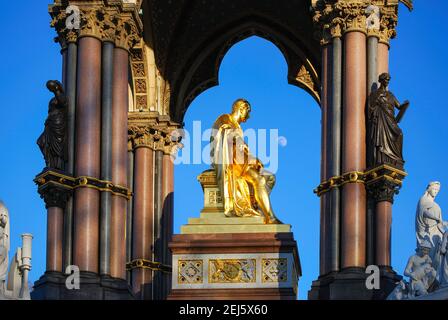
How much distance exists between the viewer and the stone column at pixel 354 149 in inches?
1603

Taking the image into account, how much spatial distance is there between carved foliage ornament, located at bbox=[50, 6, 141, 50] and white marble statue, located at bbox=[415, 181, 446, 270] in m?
9.76

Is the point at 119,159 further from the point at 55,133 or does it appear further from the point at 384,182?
the point at 384,182

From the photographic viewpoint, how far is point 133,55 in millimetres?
50062

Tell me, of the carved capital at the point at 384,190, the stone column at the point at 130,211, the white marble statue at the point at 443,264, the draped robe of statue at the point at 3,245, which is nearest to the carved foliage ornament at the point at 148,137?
the stone column at the point at 130,211

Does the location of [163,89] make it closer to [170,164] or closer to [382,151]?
[170,164]

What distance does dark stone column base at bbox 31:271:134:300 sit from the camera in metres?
40.2

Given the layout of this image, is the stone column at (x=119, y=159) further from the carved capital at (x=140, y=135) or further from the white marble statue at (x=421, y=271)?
the white marble statue at (x=421, y=271)

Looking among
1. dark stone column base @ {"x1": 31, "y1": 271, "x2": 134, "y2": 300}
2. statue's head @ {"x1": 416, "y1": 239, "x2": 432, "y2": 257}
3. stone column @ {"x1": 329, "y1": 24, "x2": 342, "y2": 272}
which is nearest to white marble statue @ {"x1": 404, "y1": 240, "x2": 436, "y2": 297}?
statue's head @ {"x1": 416, "y1": 239, "x2": 432, "y2": 257}

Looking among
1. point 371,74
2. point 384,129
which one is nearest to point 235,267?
point 384,129

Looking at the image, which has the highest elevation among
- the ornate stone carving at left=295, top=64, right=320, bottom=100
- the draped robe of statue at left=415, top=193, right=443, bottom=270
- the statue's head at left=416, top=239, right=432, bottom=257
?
the ornate stone carving at left=295, top=64, right=320, bottom=100

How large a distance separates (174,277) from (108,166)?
344cm

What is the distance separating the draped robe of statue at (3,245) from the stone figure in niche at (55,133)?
368 centimetres

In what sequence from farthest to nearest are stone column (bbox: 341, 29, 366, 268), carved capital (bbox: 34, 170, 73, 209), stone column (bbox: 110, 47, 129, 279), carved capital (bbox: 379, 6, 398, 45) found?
carved capital (bbox: 379, 6, 398, 45)
stone column (bbox: 110, 47, 129, 279)
carved capital (bbox: 34, 170, 73, 209)
stone column (bbox: 341, 29, 366, 268)

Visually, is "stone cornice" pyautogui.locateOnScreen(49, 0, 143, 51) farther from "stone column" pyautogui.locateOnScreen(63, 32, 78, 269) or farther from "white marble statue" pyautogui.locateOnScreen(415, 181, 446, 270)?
"white marble statue" pyautogui.locateOnScreen(415, 181, 446, 270)
